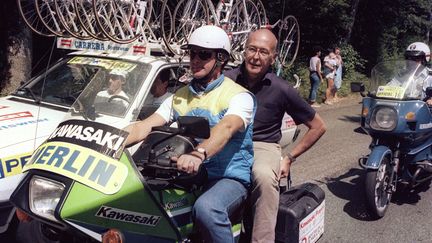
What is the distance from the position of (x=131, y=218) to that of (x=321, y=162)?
229 inches

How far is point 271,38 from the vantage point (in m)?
3.88

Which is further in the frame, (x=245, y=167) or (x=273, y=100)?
(x=273, y=100)

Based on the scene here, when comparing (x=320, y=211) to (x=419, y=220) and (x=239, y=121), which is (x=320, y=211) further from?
(x=419, y=220)

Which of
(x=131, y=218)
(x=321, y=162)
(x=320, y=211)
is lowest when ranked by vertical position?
(x=321, y=162)

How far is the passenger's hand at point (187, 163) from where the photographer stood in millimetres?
2396

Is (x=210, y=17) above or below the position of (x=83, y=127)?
above

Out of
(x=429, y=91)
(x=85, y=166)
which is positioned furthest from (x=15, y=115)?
(x=429, y=91)

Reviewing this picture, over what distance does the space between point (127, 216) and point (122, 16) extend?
184 inches

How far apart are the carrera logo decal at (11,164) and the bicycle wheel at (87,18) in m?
2.45

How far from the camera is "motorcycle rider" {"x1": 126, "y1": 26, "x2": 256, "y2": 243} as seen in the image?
2.82 m

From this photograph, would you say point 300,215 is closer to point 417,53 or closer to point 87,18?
point 417,53

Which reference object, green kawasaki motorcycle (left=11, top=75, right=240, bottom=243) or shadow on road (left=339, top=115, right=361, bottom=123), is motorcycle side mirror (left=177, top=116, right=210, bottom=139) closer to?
green kawasaki motorcycle (left=11, top=75, right=240, bottom=243)

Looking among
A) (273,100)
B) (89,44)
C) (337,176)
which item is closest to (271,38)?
(273,100)

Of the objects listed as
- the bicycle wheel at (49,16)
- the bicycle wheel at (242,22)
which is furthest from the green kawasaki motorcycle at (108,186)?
the bicycle wheel at (242,22)
